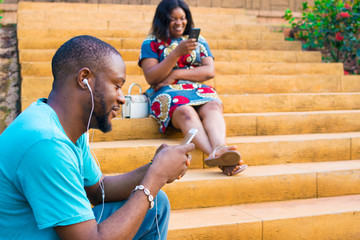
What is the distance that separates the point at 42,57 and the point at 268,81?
2.75 m

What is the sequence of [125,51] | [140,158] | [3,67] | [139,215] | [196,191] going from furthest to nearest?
Answer: [125,51] < [3,67] < [140,158] < [196,191] < [139,215]

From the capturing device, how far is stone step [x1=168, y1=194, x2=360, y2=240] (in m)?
2.57

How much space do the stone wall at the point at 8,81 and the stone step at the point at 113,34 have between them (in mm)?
272

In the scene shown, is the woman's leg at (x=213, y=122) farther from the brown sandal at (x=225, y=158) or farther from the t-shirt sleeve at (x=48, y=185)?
the t-shirt sleeve at (x=48, y=185)

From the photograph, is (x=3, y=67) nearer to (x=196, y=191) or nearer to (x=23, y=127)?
(x=196, y=191)

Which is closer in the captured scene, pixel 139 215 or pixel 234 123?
pixel 139 215

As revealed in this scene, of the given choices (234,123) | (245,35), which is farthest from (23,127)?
(245,35)

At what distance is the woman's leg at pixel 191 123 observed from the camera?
331 cm

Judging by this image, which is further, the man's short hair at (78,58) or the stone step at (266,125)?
the stone step at (266,125)

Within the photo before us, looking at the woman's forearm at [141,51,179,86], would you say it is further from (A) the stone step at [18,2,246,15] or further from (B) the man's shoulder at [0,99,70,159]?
(A) the stone step at [18,2,246,15]

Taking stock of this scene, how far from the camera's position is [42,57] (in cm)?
500

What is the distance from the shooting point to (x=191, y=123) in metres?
3.41

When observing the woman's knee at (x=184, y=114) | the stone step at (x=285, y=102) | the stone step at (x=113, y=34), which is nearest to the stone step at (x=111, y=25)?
the stone step at (x=113, y=34)

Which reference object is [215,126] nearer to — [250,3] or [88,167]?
[88,167]
